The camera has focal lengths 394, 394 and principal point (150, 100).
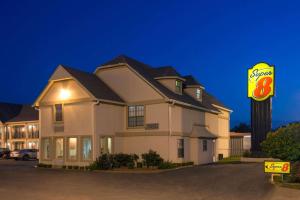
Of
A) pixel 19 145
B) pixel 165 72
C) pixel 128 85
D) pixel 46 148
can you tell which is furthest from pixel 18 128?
pixel 165 72

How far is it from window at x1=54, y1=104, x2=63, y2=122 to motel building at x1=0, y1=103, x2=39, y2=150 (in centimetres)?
2669

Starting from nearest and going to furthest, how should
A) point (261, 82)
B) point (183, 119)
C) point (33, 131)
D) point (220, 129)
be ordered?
1. point (183, 119)
2. point (261, 82)
3. point (220, 129)
4. point (33, 131)

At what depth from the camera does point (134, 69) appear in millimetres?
33406

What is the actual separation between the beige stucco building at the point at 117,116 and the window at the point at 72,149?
0.18ft

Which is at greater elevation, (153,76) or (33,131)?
(153,76)

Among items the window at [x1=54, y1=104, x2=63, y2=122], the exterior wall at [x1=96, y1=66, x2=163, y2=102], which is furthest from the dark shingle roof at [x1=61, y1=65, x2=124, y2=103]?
the window at [x1=54, y1=104, x2=63, y2=122]

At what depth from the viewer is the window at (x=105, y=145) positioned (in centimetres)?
3138

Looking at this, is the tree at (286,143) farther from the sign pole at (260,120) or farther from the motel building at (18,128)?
the motel building at (18,128)

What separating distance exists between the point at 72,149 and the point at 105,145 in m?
2.80

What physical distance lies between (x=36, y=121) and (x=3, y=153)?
6.96 m

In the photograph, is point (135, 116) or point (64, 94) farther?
point (135, 116)

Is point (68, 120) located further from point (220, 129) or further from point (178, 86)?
point (220, 129)

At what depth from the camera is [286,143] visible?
845 inches

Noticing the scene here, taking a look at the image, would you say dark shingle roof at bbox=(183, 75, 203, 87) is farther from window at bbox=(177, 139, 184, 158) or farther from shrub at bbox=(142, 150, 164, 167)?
shrub at bbox=(142, 150, 164, 167)
